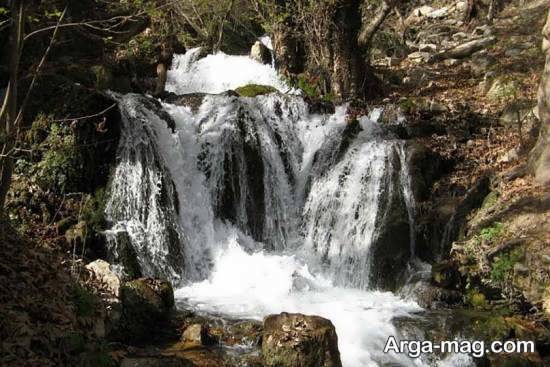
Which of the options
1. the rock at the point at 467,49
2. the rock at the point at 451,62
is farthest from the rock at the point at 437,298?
the rock at the point at 467,49

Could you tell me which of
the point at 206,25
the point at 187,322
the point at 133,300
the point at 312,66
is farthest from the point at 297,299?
the point at 206,25

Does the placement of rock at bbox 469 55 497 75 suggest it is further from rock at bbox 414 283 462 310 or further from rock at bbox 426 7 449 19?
rock at bbox 414 283 462 310

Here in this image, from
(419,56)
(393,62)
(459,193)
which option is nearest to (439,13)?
(419,56)

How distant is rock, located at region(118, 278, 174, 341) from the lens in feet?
23.9

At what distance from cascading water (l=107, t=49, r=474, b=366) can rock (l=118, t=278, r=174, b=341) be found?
101cm

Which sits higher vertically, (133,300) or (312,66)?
(312,66)

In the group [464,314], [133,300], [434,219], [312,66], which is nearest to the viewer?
[133,300]

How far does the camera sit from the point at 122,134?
1116 cm

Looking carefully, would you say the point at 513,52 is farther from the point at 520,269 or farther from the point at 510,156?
the point at 520,269

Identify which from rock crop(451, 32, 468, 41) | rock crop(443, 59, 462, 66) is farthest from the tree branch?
rock crop(451, 32, 468, 41)

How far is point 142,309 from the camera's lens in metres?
7.59

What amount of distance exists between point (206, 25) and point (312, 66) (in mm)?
4671

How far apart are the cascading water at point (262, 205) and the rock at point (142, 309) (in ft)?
3.32

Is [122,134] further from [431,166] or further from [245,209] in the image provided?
[431,166]
